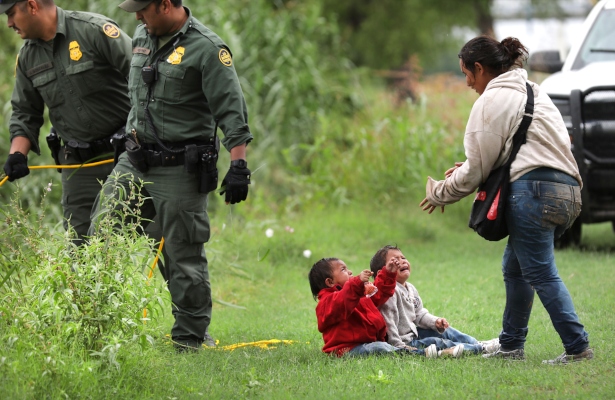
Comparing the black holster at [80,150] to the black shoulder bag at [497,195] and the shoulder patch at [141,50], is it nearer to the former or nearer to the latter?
the shoulder patch at [141,50]

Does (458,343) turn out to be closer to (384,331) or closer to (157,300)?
(384,331)

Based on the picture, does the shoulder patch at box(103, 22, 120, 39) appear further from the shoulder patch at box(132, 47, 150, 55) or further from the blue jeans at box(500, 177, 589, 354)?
the blue jeans at box(500, 177, 589, 354)

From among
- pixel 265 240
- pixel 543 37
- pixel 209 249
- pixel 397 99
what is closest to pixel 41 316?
pixel 209 249

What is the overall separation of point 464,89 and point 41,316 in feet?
34.9

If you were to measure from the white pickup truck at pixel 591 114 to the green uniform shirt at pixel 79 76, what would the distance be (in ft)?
13.2

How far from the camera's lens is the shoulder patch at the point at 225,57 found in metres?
5.54

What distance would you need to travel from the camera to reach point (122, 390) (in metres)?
4.37

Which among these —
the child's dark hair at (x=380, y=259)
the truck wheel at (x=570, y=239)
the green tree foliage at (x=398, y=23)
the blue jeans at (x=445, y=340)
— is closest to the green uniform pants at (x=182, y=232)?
the child's dark hair at (x=380, y=259)

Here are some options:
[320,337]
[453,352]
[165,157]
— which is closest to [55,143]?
[165,157]

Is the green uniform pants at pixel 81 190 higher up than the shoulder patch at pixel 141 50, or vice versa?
the shoulder patch at pixel 141 50

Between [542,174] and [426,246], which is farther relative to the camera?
[426,246]

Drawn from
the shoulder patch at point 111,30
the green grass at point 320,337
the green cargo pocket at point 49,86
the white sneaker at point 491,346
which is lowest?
the green grass at point 320,337

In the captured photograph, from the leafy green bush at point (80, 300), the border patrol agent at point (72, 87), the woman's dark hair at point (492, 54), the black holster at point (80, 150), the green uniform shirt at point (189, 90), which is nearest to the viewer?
the leafy green bush at point (80, 300)

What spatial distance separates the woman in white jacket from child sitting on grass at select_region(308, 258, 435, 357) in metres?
0.75
